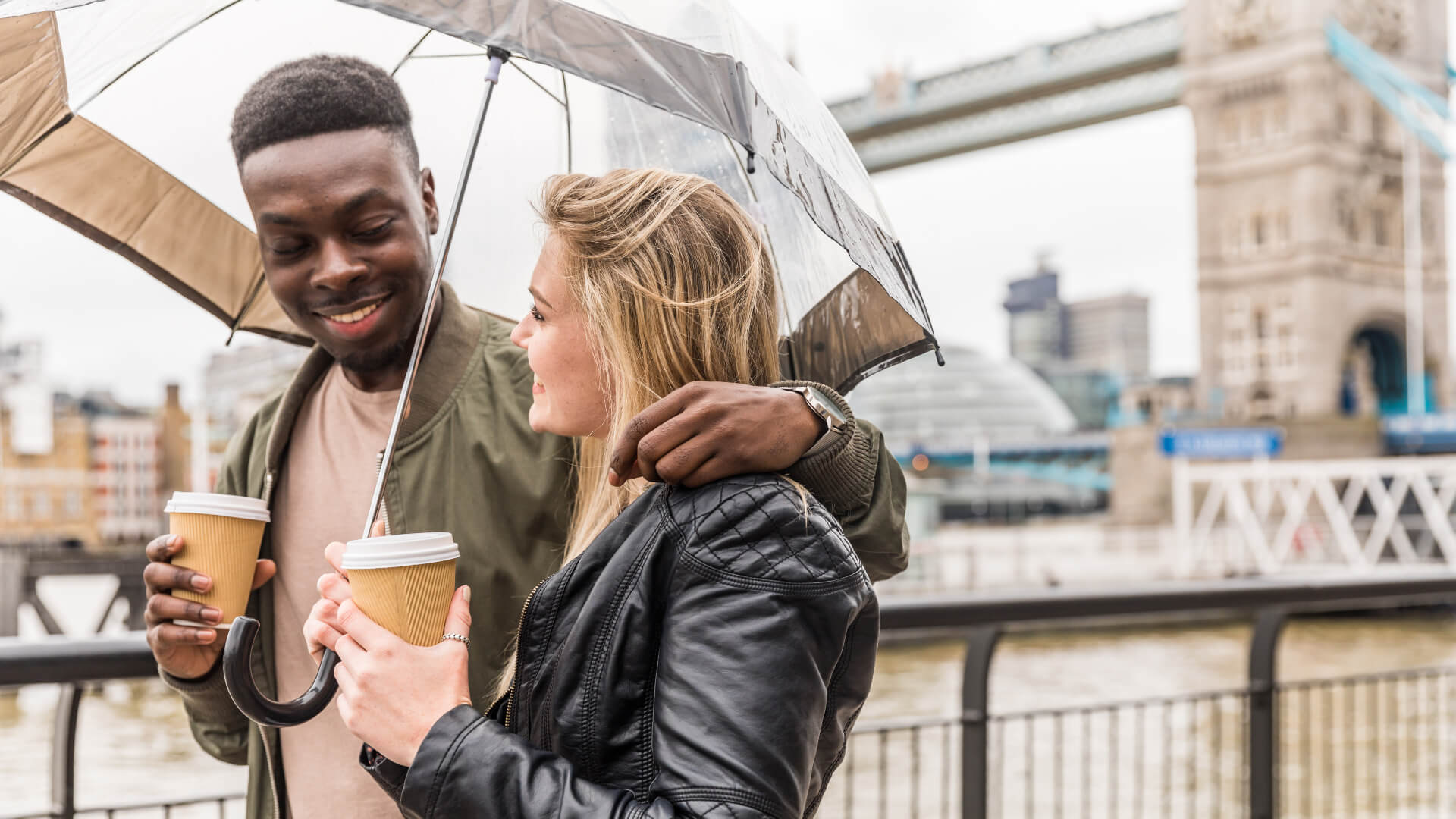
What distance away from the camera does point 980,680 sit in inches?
96.6

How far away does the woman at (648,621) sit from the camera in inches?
36.7

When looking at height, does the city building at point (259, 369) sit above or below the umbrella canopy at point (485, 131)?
below

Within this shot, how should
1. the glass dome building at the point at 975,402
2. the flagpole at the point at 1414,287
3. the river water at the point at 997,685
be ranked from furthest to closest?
the glass dome building at the point at 975,402 < the flagpole at the point at 1414,287 < the river water at the point at 997,685

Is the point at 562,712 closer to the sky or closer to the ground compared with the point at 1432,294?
closer to the ground

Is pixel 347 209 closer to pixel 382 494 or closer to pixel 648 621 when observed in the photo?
pixel 382 494

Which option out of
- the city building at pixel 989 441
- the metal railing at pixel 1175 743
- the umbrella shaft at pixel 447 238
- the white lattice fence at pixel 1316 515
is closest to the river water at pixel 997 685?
the metal railing at pixel 1175 743

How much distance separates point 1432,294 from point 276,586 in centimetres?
4033

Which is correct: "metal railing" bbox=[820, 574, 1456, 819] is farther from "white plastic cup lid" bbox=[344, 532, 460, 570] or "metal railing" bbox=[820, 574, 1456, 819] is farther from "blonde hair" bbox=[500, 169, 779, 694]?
"white plastic cup lid" bbox=[344, 532, 460, 570]

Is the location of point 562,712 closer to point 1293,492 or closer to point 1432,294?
point 1293,492

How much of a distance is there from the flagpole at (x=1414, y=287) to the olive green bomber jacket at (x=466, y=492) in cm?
3420

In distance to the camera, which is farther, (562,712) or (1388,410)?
(1388,410)

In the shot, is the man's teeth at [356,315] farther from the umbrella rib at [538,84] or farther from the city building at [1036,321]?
the city building at [1036,321]

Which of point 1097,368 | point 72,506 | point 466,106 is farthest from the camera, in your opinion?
point 1097,368

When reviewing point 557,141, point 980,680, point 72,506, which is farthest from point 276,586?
point 72,506
